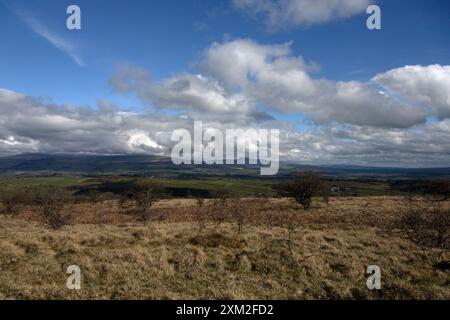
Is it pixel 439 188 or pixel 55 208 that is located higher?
pixel 55 208

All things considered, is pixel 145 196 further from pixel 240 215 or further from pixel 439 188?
A: pixel 439 188

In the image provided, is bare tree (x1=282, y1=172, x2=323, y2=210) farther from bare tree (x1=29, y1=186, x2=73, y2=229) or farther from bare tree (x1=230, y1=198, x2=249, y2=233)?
bare tree (x1=29, y1=186, x2=73, y2=229)

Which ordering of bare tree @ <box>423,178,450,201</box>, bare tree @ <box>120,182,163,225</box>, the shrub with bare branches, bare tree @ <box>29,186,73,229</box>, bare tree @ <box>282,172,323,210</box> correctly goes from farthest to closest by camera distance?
bare tree @ <box>423,178,450,201</box> < bare tree @ <box>282,172,323,210</box> < bare tree @ <box>120,182,163,225</box> < bare tree @ <box>29,186,73,229</box> < the shrub with bare branches

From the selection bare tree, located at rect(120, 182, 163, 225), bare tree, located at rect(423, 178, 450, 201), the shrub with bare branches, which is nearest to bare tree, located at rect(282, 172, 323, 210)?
bare tree, located at rect(120, 182, 163, 225)

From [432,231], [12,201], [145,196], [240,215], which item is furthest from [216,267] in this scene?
[12,201]


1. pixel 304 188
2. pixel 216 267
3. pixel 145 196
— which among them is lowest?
pixel 216 267

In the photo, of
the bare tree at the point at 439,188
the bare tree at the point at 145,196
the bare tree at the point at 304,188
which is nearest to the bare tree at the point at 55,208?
the bare tree at the point at 145,196
